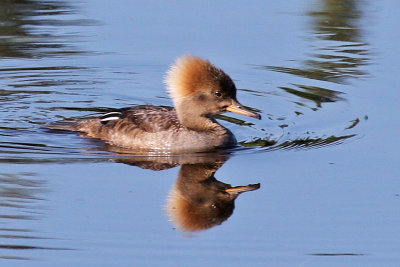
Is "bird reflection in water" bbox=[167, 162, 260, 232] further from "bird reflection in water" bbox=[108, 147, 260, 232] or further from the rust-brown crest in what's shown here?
the rust-brown crest

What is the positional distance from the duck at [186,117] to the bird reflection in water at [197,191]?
0.38 m

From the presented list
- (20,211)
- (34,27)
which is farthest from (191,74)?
(34,27)

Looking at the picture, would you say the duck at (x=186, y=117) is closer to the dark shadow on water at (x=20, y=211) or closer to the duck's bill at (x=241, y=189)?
the duck's bill at (x=241, y=189)

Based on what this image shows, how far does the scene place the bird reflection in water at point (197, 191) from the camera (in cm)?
825

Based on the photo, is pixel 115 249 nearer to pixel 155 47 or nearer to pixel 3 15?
pixel 155 47

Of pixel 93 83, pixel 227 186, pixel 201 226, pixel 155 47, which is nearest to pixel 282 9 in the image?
pixel 155 47

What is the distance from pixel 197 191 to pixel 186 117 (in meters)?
1.99

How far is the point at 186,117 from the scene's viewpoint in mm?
10875

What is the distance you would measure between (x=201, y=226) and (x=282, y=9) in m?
8.28

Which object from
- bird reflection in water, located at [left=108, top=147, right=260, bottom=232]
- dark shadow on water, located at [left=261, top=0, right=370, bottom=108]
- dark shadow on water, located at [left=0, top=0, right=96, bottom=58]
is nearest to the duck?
bird reflection in water, located at [left=108, top=147, right=260, bottom=232]

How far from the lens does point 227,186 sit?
910cm

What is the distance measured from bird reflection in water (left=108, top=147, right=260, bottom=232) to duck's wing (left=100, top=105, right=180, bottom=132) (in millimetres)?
631

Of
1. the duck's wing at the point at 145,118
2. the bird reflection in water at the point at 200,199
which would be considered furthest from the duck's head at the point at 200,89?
the bird reflection in water at the point at 200,199

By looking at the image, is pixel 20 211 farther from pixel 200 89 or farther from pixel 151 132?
pixel 200 89
